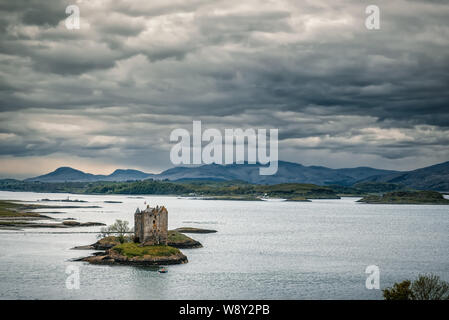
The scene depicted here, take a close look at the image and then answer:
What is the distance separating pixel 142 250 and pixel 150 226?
6.41m

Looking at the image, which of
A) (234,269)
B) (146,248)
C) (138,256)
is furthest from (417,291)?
(146,248)

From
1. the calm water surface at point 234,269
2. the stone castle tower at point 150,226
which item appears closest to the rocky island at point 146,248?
the stone castle tower at point 150,226

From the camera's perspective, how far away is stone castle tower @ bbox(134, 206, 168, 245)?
11938cm

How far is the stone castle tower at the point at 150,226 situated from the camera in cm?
11938

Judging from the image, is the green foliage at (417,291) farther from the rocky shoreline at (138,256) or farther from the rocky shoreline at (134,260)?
the rocky shoreline at (138,256)

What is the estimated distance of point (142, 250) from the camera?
11700cm

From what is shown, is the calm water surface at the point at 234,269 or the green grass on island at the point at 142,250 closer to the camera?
the calm water surface at the point at 234,269

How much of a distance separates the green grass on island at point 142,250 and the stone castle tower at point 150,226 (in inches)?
93.4

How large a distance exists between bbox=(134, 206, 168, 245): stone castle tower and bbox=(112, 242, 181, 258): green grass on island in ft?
7.78

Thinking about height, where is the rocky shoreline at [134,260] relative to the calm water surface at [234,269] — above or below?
above

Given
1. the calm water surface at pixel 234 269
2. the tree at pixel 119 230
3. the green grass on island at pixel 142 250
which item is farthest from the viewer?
the tree at pixel 119 230

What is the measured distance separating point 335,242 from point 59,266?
322 ft
